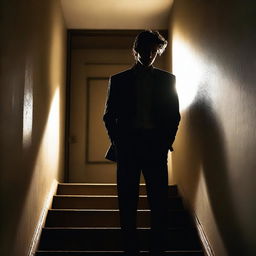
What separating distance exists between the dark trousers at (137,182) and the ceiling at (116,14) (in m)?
2.39

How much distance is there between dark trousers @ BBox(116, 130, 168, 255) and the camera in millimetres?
2131

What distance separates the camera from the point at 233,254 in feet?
6.45

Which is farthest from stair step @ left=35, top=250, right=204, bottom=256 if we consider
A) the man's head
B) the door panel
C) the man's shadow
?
the door panel

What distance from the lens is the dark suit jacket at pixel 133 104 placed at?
7.34ft

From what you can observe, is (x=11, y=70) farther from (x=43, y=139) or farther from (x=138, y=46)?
(x=43, y=139)

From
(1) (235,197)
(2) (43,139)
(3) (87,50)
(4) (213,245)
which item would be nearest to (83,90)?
(3) (87,50)

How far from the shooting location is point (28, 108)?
2432mm

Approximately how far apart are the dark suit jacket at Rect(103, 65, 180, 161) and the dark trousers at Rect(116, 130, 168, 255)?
0.39 ft

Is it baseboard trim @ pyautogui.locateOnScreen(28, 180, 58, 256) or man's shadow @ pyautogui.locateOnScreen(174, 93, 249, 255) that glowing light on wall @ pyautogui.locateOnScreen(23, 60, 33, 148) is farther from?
man's shadow @ pyautogui.locateOnScreen(174, 93, 249, 255)

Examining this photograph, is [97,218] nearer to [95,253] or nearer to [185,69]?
[95,253]

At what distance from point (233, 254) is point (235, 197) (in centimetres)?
30

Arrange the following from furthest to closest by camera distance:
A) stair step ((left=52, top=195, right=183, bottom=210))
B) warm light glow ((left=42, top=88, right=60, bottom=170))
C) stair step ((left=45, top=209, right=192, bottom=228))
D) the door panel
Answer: the door panel, stair step ((left=52, top=195, right=183, bottom=210)), warm light glow ((left=42, top=88, right=60, bottom=170)), stair step ((left=45, top=209, right=192, bottom=228))

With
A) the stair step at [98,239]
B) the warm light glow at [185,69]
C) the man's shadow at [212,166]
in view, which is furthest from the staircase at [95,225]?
the warm light glow at [185,69]

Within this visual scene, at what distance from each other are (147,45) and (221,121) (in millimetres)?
572
